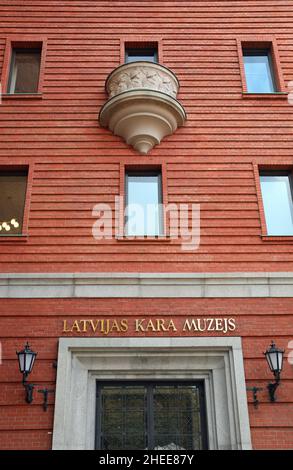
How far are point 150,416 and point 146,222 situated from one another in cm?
428

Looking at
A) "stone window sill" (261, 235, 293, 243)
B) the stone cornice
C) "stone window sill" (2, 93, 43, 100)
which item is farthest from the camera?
"stone window sill" (2, 93, 43, 100)

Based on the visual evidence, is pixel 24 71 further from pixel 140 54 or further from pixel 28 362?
pixel 28 362

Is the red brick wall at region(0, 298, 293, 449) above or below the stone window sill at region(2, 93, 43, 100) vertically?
below

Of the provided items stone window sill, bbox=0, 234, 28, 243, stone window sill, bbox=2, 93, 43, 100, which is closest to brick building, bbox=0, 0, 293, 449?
stone window sill, bbox=0, 234, 28, 243

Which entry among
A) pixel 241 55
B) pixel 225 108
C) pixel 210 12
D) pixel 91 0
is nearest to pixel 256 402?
pixel 225 108

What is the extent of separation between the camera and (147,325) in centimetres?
1027

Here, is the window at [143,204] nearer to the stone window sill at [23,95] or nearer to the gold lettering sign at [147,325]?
the gold lettering sign at [147,325]

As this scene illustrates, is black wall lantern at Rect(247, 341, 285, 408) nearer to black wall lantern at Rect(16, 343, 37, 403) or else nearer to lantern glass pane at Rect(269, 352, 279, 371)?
lantern glass pane at Rect(269, 352, 279, 371)

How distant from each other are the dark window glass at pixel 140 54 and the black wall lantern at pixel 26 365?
8.54 m

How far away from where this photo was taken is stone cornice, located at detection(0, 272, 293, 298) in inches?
413

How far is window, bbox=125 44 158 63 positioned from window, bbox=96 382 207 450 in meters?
8.78

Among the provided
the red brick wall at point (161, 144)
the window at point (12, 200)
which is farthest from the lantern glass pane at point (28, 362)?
the window at point (12, 200)

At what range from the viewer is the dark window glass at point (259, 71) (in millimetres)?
13363

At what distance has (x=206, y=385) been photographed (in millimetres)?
10109
